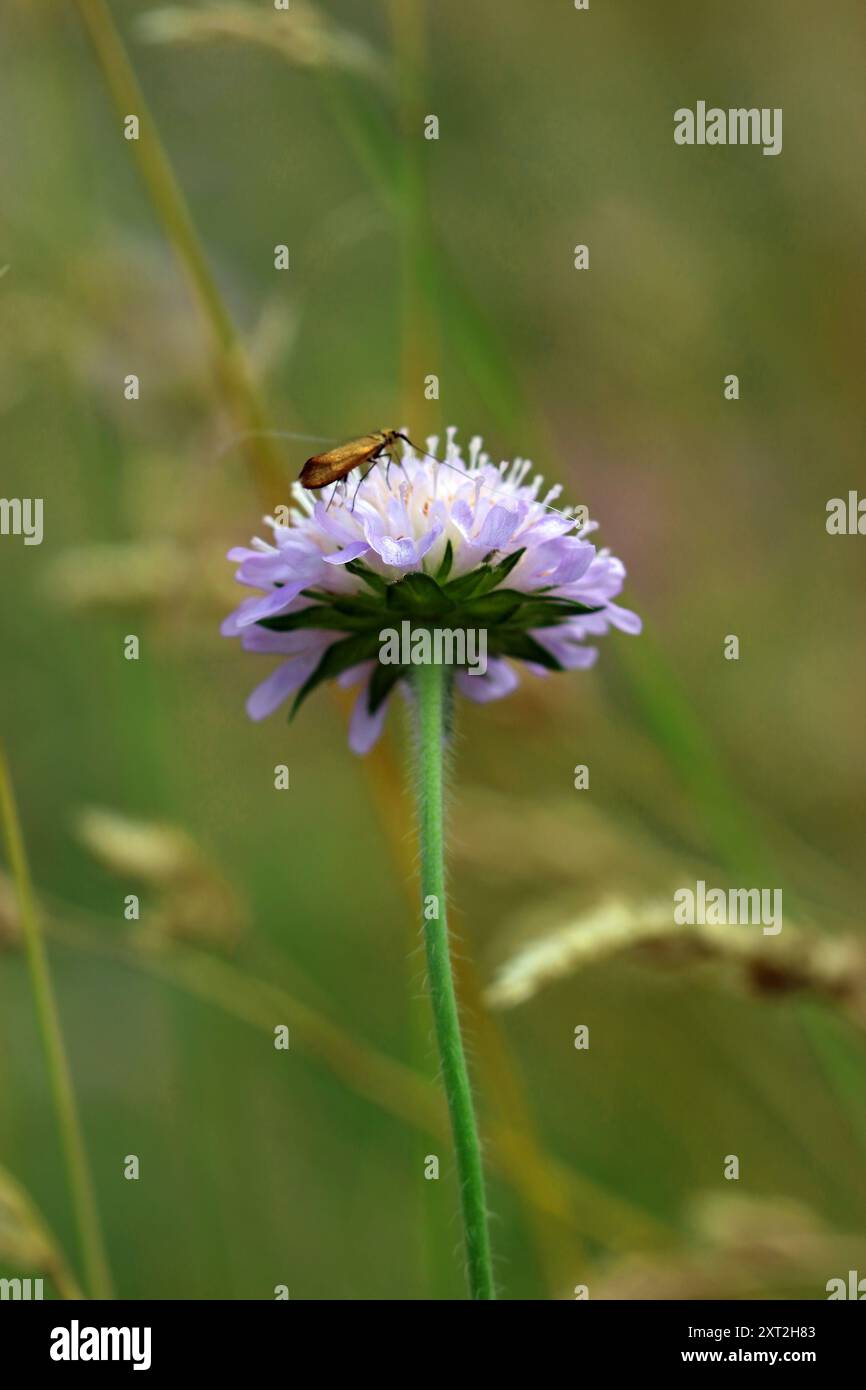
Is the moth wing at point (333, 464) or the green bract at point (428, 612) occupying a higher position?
the moth wing at point (333, 464)

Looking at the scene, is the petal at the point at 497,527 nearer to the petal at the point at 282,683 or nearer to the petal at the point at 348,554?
the petal at the point at 348,554

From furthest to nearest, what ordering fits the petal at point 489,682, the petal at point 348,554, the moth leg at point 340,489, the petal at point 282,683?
the petal at point 489,682 < the petal at point 282,683 < the moth leg at point 340,489 < the petal at point 348,554

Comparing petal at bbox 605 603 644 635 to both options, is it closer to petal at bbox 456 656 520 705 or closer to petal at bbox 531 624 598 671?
petal at bbox 531 624 598 671

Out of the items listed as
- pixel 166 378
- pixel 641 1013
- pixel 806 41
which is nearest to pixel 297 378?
pixel 166 378

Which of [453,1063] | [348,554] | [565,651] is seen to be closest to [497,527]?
[348,554]

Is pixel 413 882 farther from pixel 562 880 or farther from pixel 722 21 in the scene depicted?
pixel 722 21

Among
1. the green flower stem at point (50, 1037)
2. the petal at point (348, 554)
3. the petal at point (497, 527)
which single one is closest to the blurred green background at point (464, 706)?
the green flower stem at point (50, 1037)
